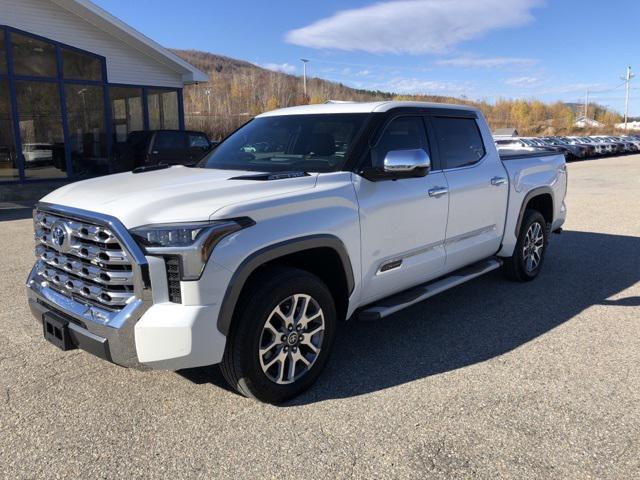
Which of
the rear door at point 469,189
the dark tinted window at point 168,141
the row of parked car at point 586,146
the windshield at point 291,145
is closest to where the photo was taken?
the windshield at point 291,145

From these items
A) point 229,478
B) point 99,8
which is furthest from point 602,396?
point 99,8

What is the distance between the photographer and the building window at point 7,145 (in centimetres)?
1444

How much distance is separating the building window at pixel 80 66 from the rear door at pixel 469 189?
14013 millimetres

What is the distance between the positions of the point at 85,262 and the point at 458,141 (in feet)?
10.7

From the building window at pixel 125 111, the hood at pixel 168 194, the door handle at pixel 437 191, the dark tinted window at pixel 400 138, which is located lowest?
the door handle at pixel 437 191

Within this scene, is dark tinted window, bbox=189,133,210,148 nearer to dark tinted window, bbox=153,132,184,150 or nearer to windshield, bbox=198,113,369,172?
dark tinted window, bbox=153,132,184,150

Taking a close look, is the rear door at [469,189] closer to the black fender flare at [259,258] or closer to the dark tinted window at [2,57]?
the black fender flare at [259,258]

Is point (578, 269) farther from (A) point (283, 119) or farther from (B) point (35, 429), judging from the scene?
(B) point (35, 429)

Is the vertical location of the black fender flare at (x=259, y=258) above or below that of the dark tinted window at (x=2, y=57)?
below

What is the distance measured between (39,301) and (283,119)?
231 centimetres

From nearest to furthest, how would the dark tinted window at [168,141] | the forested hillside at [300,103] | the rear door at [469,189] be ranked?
the rear door at [469,189] → the dark tinted window at [168,141] → the forested hillside at [300,103]

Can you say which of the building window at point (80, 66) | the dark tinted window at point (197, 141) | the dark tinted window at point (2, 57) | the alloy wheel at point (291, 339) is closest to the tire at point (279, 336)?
the alloy wheel at point (291, 339)

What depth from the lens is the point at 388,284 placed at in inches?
156

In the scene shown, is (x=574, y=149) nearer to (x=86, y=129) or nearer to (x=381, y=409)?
(x=86, y=129)
